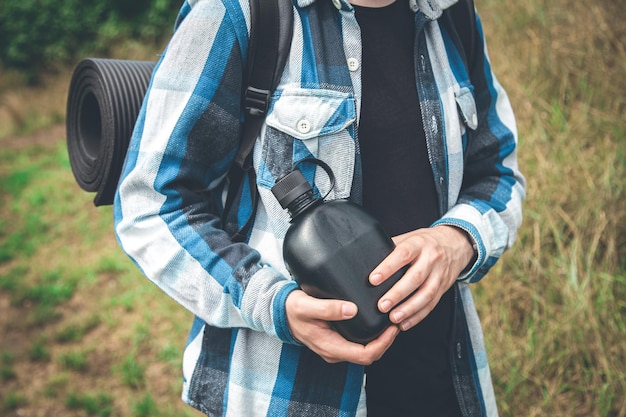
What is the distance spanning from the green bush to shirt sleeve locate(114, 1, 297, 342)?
30.3ft

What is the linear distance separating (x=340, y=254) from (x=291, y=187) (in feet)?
0.54

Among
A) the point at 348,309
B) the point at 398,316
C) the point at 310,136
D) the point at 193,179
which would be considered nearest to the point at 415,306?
the point at 398,316

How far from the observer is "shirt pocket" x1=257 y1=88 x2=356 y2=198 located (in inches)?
45.3

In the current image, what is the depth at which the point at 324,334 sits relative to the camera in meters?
1.03

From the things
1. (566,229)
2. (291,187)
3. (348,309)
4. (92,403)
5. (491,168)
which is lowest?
(92,403)

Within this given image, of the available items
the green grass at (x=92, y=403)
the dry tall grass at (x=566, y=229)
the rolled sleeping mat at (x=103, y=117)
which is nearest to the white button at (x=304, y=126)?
the rolled sleeping mat at (x=103, y=117)

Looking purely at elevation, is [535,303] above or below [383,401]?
below

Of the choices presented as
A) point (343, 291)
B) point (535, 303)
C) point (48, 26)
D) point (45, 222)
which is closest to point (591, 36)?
point (535, 303)

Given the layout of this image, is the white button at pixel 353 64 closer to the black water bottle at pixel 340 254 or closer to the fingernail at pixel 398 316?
the black water bottle at pixel 340 254

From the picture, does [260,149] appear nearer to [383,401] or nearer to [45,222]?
[383,401]

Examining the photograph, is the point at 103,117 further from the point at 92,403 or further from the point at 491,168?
the point at 92,403

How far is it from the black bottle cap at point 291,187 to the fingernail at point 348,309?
9.1 inches

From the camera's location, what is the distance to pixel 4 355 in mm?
3652

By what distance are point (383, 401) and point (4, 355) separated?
3.29 metres
